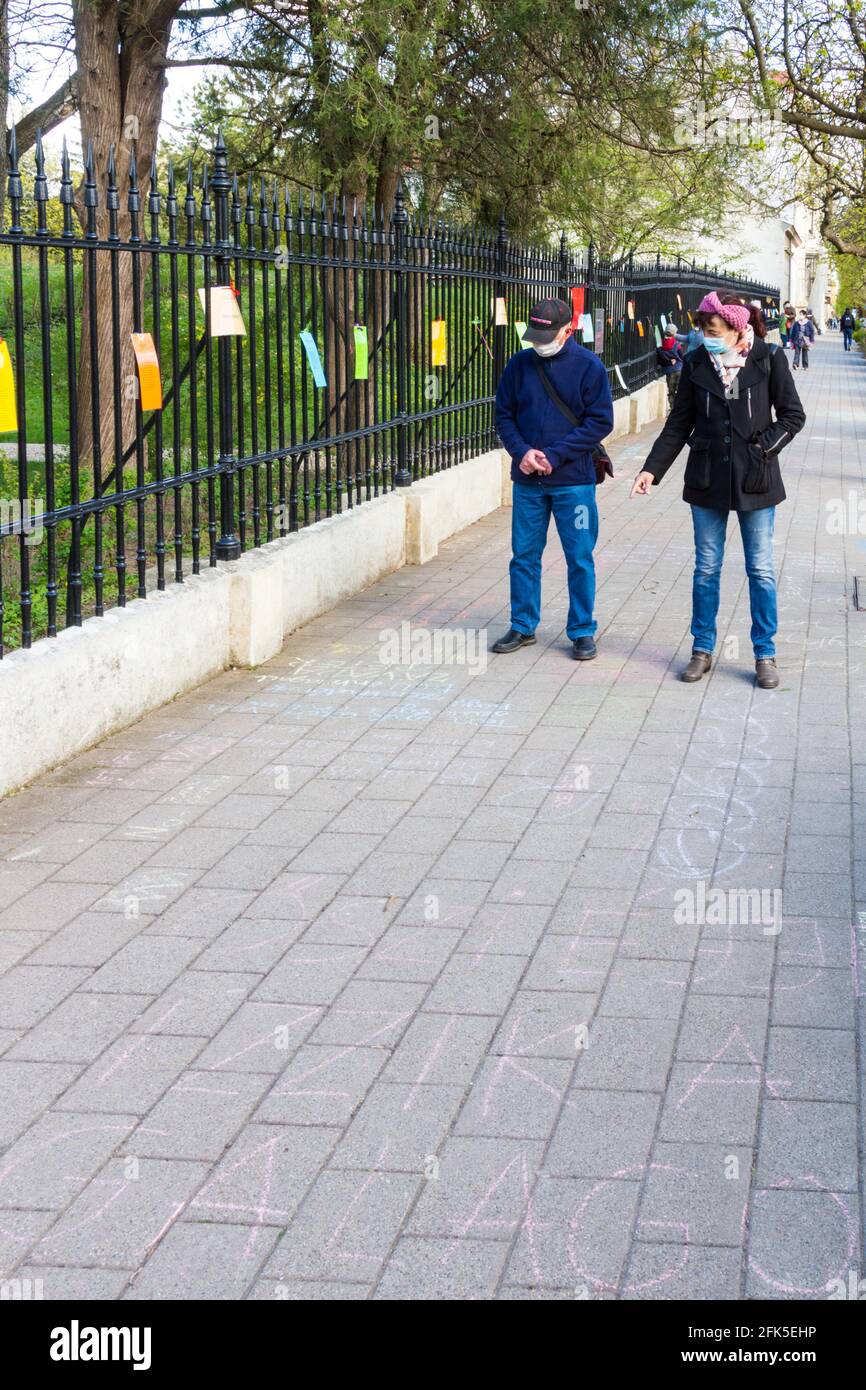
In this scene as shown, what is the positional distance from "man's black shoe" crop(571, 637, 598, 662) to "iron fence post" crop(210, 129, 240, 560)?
1864 millimetres

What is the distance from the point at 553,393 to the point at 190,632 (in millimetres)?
2299

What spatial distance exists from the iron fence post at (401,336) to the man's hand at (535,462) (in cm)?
323

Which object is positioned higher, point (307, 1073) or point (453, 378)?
point (453, 378)

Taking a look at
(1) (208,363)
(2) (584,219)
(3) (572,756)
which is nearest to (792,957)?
(3) (572,756)

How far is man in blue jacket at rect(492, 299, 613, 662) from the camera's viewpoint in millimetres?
8719

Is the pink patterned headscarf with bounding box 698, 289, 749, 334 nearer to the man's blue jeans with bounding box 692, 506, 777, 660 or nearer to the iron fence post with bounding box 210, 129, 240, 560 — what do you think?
the man's blue jeans with bounding box 692, 506, 777, 660

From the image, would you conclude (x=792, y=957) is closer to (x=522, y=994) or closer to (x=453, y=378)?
(x=522, y=994)

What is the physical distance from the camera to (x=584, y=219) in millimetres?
20625

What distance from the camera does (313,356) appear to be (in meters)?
9.55

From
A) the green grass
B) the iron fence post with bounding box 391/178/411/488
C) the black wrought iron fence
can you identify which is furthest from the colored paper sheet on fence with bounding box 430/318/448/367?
the iron fence post with bounding box 391/178/411/488

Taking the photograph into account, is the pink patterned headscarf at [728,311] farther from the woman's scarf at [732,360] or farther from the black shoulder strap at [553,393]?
the black shoulder strap at [553,393]

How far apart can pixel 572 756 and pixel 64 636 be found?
7.18 feet

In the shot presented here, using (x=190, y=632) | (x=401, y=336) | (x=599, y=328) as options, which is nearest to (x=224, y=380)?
(x=190, y=632)

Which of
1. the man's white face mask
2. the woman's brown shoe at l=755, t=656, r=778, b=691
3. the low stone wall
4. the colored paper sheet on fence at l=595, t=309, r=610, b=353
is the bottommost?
the woman's brown shoe at l=755, t=656, r=778, b=691
